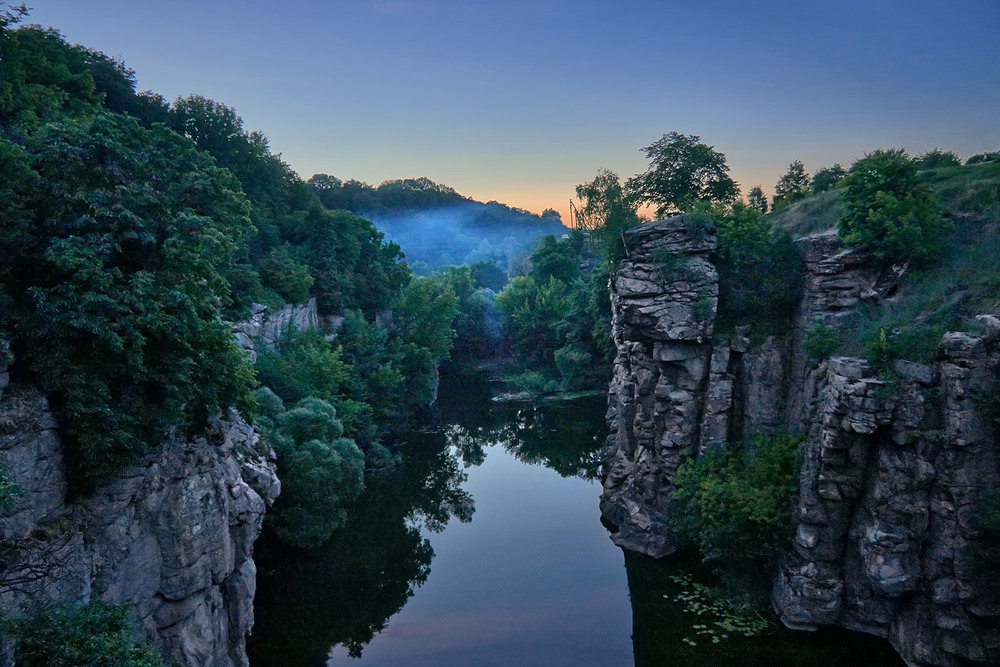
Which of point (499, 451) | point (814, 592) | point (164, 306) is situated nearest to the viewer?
point (164, 306)

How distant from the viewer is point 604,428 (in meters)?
35.7

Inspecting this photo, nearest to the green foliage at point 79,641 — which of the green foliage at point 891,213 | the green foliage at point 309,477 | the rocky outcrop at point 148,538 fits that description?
the rocky outcrop at point 148,538

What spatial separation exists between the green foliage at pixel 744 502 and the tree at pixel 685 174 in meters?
12.5

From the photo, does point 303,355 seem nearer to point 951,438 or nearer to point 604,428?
point 604,428

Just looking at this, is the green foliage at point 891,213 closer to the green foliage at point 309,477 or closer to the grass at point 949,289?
the grass at point 949,289

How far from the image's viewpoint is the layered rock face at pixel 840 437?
1239 cm

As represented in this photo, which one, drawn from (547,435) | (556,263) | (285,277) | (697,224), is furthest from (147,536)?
(556,263)

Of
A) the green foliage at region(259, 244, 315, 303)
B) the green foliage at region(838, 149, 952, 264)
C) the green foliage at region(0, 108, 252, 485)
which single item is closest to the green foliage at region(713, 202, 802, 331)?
the green foliage at region(838, 149, 952, 264)

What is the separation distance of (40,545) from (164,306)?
4.34 metres

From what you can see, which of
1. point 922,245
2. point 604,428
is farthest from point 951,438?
point 604,428

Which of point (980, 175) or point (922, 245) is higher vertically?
point (980, 175)

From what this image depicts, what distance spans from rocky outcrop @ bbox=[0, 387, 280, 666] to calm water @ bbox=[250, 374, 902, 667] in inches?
141

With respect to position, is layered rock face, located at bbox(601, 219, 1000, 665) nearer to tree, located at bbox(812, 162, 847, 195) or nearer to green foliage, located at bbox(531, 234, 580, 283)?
tree, located at bbox(812, 162, 847, 195)

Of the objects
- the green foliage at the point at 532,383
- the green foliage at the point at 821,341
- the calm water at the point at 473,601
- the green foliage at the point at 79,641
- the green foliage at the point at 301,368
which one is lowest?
the calm water at the point at 473,601
